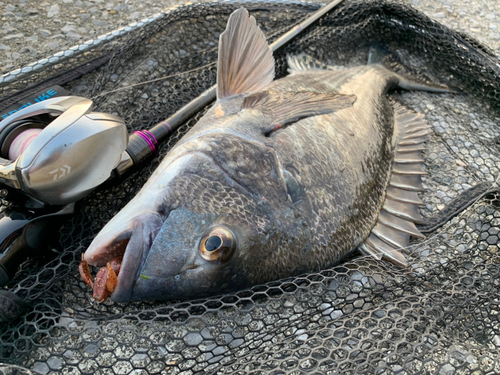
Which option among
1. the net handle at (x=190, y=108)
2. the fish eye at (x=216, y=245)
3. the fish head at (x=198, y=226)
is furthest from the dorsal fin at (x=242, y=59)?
the fish eye at (x=216, y=245)

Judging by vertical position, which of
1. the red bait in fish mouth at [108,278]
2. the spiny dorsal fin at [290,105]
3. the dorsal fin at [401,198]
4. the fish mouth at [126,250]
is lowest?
the dorsal fin at [401,198]

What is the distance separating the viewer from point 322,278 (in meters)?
1.77

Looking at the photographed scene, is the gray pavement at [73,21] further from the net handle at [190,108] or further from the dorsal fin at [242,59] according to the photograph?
the dorsal fin at [242,59]

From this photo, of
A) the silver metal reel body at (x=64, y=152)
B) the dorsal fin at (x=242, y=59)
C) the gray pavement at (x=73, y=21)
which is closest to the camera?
the silver metal reel body at (x=64, y=152)

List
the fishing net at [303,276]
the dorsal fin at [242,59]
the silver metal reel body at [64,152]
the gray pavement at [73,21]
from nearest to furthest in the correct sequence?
the silver metal reel body at [64,152] → the fishing net at [303,276] → the dorsal fin at [242,59] → the gray pavement at [73,21]

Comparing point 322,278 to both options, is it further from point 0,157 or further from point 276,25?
point 276,25

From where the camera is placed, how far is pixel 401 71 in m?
3.27

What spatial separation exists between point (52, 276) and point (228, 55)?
5.19 feet

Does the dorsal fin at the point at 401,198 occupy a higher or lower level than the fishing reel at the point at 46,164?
lower

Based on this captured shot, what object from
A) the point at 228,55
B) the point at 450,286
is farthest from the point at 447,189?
the point at 228,55

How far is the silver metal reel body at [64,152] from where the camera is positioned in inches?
53.2

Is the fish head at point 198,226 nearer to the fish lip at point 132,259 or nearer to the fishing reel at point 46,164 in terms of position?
the fish lip at point 132,259

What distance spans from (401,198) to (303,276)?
104cm

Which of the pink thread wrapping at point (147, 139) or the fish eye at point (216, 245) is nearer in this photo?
the fish eye at point (216, 245)
